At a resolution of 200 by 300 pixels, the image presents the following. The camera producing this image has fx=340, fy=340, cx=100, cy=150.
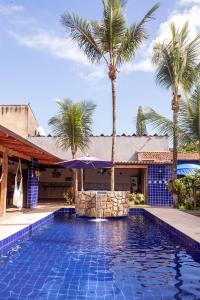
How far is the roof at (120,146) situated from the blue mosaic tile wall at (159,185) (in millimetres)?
3560

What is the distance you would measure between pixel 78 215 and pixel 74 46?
9238 millimetres

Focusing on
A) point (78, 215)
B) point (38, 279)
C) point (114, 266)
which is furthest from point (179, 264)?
point (78, 215)

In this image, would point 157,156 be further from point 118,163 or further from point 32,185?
point 32,185

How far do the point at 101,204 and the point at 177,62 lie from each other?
829cm

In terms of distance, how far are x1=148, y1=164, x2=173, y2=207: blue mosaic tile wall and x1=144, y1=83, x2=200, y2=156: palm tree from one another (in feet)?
9.45

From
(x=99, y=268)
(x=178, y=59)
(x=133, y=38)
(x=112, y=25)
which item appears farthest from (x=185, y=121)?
(x=99, y=268)

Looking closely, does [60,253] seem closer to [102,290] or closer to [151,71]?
[102,290]

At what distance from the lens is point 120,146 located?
24.9 metres

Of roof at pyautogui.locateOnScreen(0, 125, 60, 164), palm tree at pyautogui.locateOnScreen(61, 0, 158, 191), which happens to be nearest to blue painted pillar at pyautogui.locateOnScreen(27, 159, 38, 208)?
roof at pyautogui.locateOnScreen(0, 125, 60, 164)

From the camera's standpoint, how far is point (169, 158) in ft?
73.6

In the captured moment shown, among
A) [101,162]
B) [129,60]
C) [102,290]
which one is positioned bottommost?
[102,290]

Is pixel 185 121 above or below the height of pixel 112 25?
below

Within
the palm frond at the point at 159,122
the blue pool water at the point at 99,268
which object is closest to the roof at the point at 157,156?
the palm frond at the point at 159,122

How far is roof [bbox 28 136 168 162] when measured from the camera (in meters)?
24.5
